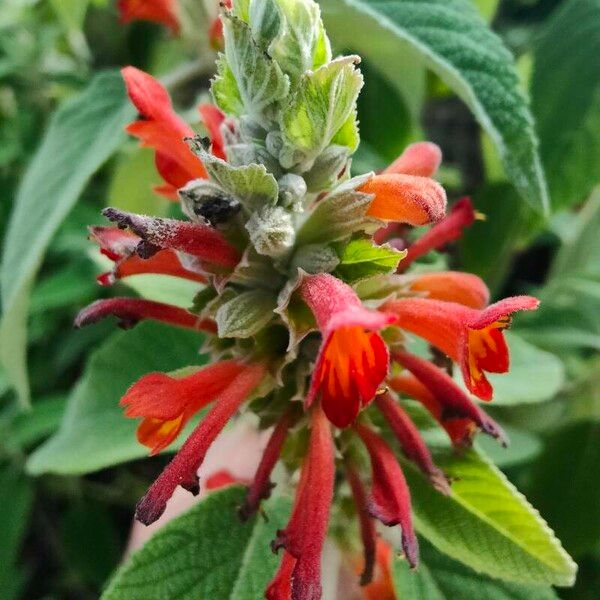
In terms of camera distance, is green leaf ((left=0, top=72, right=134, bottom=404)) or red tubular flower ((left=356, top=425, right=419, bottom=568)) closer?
red tubular flower ((left=356, top=425, right=419, bottom=568))

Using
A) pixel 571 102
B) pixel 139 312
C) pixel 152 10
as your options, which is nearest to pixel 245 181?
pixel 139 312

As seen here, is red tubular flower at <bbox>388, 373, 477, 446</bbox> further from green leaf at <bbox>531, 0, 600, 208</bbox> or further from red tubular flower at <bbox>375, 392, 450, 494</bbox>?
green leaf at <bbox>531, 0, 600, 208</bbox>

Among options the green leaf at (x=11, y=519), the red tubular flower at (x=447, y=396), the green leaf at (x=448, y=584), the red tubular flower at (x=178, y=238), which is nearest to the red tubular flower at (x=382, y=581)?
the green leaf at (x=448, y=584)

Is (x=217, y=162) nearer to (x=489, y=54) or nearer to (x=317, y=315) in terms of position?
(x=317, y=315)

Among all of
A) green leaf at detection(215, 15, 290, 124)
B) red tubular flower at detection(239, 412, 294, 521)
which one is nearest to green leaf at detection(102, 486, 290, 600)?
red tubular flower at detection(239, 412, 294, 521)

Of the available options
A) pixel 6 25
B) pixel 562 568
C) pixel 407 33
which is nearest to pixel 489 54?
pixel 407 33

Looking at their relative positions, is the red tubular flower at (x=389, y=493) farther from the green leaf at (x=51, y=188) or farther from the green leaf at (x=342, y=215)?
the green leaf at (x=51, y=188)

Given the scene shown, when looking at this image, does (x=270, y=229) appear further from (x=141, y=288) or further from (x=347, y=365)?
(x=141, y=288)
